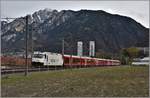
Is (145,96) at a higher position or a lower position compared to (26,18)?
lower

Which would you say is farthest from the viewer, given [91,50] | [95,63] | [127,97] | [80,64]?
[91,50]

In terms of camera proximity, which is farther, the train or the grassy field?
the train

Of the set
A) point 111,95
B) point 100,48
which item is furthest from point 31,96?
point 100,48

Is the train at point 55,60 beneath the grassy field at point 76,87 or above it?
above

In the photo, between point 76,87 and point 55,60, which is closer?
point 76,87

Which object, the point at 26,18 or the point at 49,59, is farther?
the point at 49,59

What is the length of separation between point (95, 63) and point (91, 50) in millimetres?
40577

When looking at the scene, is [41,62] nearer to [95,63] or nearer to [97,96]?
[95,63]

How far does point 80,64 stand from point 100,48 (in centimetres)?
12138

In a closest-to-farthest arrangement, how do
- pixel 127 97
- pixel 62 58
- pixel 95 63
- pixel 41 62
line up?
pixel 127 97 < pixel 41 62 < pixel 62 58 < pixel 95 63

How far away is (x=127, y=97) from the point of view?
14.6m

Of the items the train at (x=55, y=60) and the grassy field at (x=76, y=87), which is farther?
the train at (x=55, y=60)

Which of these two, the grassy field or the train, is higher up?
the train

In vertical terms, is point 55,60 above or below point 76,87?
above
